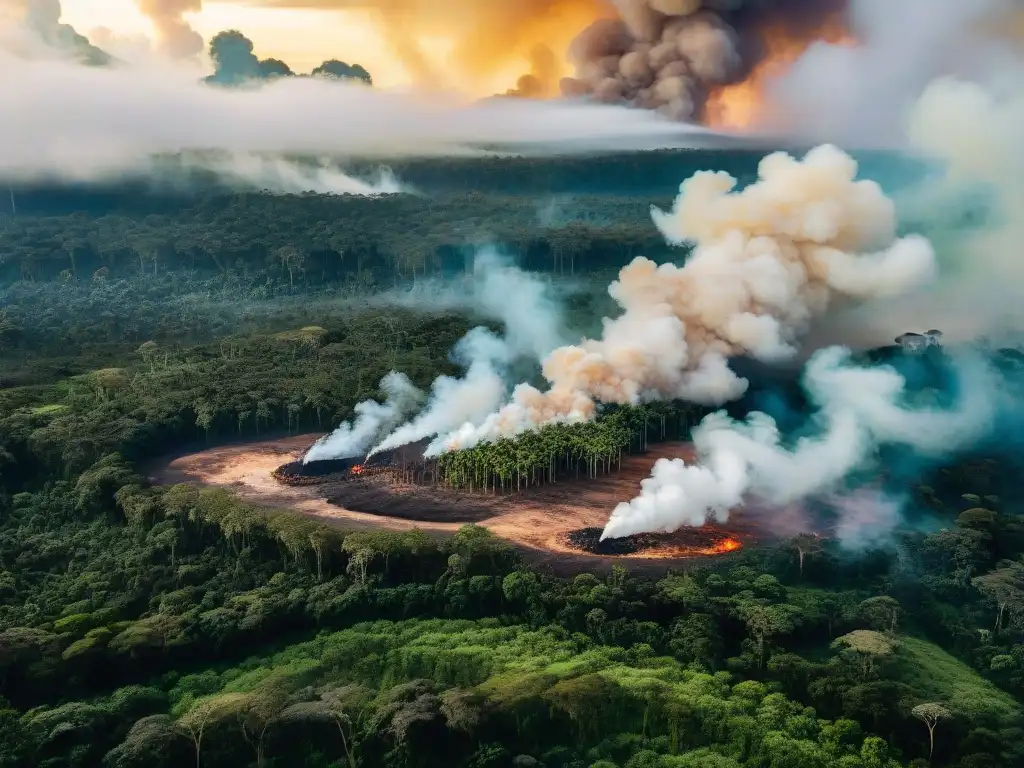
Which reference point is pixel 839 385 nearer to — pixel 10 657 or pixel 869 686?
pixel 869 686

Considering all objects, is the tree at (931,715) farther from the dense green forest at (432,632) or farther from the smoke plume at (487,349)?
the smoke plume at (487,349)

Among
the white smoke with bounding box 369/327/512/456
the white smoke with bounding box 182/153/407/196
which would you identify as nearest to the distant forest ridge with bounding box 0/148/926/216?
the white smoke with bounding box 182/153/407/196

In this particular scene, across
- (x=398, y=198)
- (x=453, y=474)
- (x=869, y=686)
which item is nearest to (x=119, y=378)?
(x=453, y=474)

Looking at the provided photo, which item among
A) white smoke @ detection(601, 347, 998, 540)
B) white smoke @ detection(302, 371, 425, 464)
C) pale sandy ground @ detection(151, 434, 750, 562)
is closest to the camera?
pale sandy ground @ detection(151, 434, 750, 562)

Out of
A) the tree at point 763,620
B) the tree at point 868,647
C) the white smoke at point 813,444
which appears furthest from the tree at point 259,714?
the white smoke at point 813,444

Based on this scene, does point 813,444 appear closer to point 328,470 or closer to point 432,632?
point 328,470

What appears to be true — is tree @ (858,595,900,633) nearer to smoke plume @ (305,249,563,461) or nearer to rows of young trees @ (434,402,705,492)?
rows of young trees @ (434,402,705,492)

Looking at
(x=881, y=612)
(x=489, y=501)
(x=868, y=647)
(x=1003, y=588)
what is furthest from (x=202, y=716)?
(x=1003, y=588)
